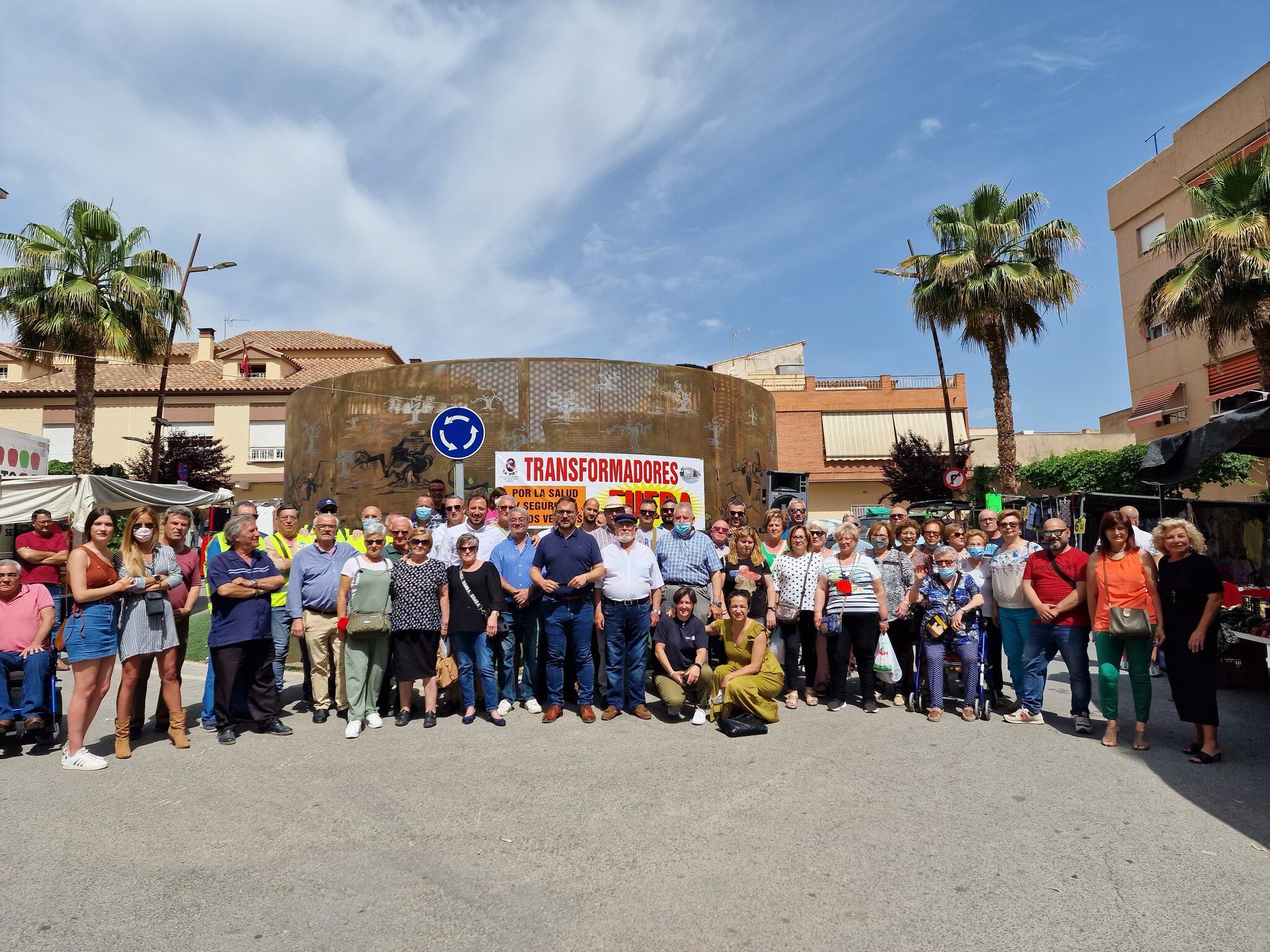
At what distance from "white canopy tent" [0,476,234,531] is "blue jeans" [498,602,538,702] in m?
7.74

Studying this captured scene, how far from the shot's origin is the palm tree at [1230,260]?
542 inches

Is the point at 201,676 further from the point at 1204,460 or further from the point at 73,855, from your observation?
the point at 1204,460

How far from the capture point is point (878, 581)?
7.21 meters

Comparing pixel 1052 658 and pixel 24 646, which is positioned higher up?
pixel 24 646

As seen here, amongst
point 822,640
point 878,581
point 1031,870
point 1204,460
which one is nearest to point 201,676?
point 822,640

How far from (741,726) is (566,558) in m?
1.99

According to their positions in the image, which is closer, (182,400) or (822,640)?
(822,640)

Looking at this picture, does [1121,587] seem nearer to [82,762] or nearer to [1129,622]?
[1129,622]

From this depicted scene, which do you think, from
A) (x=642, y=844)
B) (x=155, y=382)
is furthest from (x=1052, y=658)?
(x=155, y=382)

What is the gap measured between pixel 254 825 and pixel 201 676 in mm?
5815

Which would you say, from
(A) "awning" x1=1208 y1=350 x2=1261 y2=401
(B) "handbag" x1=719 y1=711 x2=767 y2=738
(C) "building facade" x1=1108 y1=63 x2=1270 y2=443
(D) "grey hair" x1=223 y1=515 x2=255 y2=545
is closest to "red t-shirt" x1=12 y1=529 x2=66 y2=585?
(D) "grey hair" x1=223 y1=515 x2=255 y2=545

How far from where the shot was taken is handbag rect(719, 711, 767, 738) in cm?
622

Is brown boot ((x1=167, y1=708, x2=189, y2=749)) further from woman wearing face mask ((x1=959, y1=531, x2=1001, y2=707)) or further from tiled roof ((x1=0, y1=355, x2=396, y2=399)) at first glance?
tiled roof ((x1=0, y1=355, x2=396, y2=399))

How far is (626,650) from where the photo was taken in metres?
7.04
